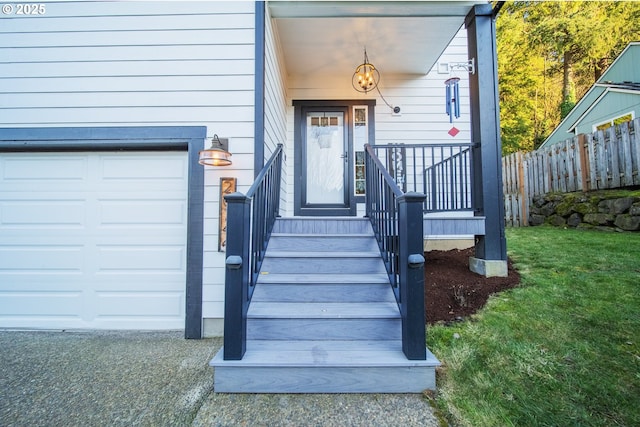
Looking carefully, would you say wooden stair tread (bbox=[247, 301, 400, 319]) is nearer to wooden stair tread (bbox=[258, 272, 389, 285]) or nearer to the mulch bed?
wooden stair tread (bbox=[258, 272, 389, 285])

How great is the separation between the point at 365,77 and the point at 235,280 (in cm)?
364

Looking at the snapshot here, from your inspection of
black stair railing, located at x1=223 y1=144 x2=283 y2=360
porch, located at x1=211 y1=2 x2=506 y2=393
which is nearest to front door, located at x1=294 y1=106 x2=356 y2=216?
porch, located at x1=211 y1=2 x2=506 y2=393

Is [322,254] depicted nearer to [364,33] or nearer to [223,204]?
[223,204]

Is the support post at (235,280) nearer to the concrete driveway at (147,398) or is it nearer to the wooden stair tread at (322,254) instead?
the concrete driveway at (147,398)

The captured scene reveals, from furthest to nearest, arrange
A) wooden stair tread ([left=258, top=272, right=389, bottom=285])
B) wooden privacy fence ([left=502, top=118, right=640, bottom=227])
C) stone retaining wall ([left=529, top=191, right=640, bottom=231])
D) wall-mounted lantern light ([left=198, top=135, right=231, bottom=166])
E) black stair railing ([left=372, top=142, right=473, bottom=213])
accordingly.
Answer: wooden privacy fence ([left=502, top=118, right=640, bottom=227]) < stone retaining wall ([left=529, top=191, right=640, bottom=231]) < black stair railing ([left=372, top=142, right=473, bottom=213]) < wall-mounted lantern light ([left=198, top=135, right=231, bottom=166]) < wooden stair tread ([left=258, top=272, right=389, bottom=285])

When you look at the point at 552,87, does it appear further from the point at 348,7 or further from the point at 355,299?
the point at 355,299

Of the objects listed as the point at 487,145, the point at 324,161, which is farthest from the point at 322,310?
the point at 324,161

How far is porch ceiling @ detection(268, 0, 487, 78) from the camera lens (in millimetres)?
3023

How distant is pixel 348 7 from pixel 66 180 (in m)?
3.44

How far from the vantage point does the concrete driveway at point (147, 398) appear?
1.48 meters

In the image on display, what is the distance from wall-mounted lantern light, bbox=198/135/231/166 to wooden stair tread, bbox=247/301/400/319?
4.31 feet

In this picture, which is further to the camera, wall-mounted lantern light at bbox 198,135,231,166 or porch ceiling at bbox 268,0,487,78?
porch ceiling at bbox 268,0,487,78

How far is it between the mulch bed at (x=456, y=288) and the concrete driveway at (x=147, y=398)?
1.07 meters

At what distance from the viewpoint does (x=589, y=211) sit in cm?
497
